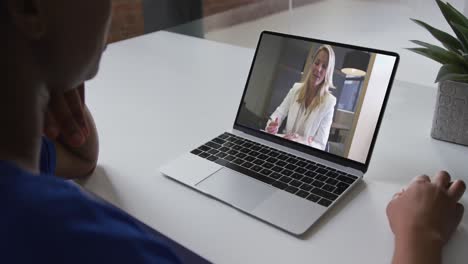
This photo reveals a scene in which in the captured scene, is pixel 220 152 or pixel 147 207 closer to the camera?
pixel 147 207

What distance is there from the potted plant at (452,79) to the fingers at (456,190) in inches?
8.3

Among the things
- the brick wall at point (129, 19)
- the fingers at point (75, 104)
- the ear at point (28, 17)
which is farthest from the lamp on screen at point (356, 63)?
the brick wall at point (129, 19)

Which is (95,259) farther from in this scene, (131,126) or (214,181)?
(131,126)

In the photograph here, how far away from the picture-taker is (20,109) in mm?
445

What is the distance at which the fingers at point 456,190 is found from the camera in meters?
0.70

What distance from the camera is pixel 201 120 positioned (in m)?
1.04

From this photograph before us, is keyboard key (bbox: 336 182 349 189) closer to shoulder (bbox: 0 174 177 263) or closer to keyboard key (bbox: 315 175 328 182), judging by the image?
keyboard key (bbox: 315 175 328 182)

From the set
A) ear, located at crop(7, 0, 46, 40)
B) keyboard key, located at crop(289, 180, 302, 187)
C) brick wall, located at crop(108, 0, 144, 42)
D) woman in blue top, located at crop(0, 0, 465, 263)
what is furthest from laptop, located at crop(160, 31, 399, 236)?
brick wall, located at crop(108, 0, 144, 42)

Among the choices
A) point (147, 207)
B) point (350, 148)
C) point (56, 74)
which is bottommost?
point (147, 207)

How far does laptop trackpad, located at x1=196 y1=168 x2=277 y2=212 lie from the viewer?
0.73 meters

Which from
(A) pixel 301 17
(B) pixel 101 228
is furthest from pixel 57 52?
(A) pixel 301 17

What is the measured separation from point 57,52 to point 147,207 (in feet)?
1.17

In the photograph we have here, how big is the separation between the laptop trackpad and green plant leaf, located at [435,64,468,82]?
37cm

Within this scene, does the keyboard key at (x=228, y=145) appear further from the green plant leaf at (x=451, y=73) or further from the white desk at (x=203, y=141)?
the green plant leaf at (x=451, y=73)
